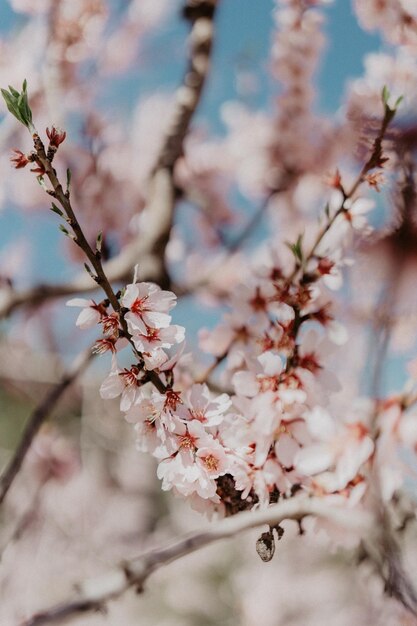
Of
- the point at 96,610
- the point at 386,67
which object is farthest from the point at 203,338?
the point at 386,67

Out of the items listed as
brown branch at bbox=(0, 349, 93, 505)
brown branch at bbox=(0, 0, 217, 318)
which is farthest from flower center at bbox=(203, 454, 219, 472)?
brown branch at bbox=(0, 0, 217, 318)

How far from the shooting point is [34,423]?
1.28 m

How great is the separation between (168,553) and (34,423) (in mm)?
623

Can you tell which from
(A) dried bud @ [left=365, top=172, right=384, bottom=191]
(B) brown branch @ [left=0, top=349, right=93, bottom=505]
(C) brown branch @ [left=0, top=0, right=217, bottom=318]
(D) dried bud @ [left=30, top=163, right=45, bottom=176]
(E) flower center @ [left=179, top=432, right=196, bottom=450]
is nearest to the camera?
(D) dried bud @ [left=30, top=163, right=45, bottom=176]

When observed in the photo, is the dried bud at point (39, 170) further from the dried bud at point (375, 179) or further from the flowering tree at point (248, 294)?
the dried bud at point (375, 179)

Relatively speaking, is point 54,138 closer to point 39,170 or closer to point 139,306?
point 39,170

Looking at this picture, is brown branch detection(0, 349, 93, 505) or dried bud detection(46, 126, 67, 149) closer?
dried bud detection(46, 126, 67, 149)

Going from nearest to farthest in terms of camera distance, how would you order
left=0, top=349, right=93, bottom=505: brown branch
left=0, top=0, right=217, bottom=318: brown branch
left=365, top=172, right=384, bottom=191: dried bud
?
left=365, top=172, right=384, bottom=191: dried bud, left=0, top=349, right=93, bottom=505: brown branch, left=0, top=0, right=217, bottom=318: brown branch

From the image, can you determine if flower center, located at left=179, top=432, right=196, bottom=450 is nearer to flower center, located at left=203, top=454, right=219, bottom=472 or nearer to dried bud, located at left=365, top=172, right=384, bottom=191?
flower center, located at left=203, top=454, right=219, bottom=472

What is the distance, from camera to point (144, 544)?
3.89 metres

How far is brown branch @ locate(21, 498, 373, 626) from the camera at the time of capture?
696 millimetres

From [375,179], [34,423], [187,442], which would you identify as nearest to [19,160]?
[187,442]

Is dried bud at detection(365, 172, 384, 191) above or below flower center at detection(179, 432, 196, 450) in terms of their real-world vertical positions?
above

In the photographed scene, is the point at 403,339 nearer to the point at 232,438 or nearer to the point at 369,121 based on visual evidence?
the point at 369,121
